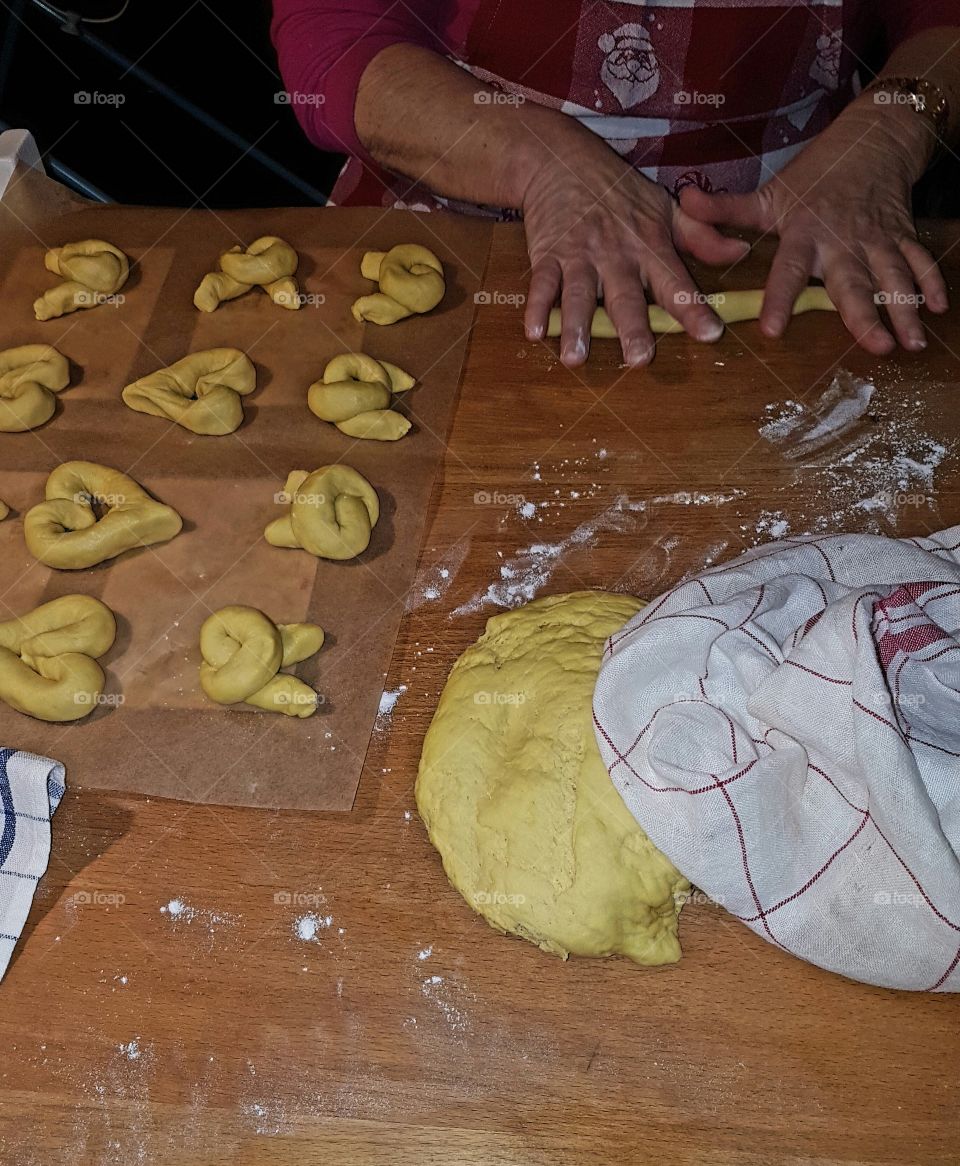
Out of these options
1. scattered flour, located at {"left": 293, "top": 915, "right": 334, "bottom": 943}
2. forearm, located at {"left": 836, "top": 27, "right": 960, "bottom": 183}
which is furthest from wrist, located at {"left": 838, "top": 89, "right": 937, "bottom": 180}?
scattered flour, located at {"left": 293, "top": 915, "right": 334, "bottom": 943}

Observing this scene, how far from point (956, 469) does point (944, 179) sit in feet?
3.30

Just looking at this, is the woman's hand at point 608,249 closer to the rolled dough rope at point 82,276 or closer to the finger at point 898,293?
the finger at point 898,293

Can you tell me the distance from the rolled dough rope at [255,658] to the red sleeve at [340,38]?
0.99m

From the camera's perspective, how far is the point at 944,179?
227cm

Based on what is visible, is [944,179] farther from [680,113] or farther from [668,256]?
[668,256]

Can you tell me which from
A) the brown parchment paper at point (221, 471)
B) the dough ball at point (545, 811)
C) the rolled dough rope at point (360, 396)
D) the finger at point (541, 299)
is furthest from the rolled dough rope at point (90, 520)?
the finger at point (541, 299)

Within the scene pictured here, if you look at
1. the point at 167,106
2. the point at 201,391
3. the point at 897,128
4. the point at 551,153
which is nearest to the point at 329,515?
the point at 201,391

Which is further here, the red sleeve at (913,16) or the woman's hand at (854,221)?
the red sleeve at (913,16)

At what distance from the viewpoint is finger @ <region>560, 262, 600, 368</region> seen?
171 cm

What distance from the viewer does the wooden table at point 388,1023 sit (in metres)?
1.11

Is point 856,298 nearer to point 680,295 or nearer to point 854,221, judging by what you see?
point 854,221

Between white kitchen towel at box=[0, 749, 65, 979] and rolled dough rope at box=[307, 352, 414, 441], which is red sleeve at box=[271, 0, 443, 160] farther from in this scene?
white kitchen towel at box=[0, 749, 65, 979]

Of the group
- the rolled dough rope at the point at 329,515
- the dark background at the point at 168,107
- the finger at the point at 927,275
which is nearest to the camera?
the rolled dough rope at the point at 329,515

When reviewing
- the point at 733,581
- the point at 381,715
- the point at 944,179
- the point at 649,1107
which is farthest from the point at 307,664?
the point at 944,179
